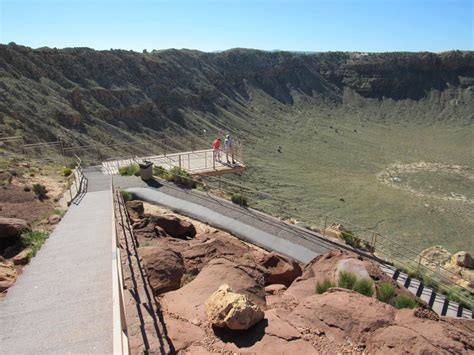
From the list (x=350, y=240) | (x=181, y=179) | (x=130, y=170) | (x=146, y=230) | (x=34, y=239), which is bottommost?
(x=350, y=240)

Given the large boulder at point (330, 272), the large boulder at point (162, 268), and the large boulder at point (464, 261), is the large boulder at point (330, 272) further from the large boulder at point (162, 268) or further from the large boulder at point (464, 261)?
the large boulder at point (464, 261)

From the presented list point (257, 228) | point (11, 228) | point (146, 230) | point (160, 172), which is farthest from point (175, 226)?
point (160, 172)

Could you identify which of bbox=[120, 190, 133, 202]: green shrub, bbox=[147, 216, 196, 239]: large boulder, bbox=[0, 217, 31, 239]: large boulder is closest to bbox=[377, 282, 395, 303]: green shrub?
bbox=[147, 216, 196, 239]: large boulder

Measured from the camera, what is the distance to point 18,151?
2617 cm

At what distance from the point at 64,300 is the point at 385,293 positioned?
22.3 ft

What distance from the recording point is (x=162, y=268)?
8852 mm

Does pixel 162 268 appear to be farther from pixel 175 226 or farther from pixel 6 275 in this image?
pixel 175 226

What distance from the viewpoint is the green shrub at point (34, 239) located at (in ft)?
32.7

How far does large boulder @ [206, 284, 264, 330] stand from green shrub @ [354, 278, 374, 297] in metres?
3.17

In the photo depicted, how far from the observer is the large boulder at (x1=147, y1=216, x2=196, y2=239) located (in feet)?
42.7

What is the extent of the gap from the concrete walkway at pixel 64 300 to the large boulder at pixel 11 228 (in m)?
0.84

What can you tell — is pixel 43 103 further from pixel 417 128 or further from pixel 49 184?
pixel 417 128

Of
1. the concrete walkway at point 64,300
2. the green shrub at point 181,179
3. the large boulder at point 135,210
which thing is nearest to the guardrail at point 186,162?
the green shrub at point 181,179

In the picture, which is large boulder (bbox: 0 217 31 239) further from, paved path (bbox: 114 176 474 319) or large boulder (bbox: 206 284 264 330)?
large boulder (bbox: 206 284 264 330)
